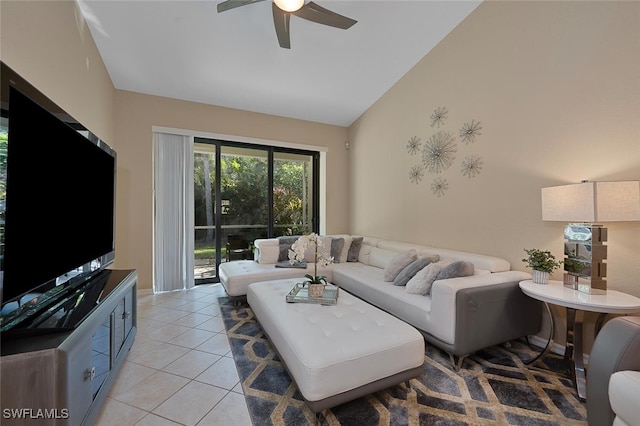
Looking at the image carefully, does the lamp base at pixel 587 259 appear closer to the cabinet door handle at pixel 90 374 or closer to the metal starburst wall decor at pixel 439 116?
the metal starburst wall decor at pixel 439 116

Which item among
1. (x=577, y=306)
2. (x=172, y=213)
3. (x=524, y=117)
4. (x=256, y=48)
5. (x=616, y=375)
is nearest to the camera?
(x=616, y=375)

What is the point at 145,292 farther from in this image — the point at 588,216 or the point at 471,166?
the point at 588,216

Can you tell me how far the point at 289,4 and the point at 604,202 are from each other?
256 cm

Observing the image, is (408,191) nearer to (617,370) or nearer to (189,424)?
(617,370)

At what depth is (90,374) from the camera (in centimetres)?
129

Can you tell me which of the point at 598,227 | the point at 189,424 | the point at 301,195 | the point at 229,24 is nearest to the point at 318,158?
the point at 301,195

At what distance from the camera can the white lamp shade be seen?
161 cm

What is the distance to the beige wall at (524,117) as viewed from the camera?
6.08 ft

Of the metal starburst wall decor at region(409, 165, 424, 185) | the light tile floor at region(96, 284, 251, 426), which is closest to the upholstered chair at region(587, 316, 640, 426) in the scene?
the light tile floor at region(96, 284, 251, 426)

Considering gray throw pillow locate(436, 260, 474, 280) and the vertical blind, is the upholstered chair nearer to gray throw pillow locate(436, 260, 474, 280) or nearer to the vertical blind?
gray throw pillow locate(436, 260, 474, 280)

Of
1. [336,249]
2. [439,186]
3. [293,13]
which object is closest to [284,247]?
[336,249]

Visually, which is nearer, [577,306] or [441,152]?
[577,306]

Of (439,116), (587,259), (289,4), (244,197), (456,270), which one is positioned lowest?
(456,270)

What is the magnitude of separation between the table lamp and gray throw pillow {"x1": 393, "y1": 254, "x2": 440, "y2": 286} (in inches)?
38.6
